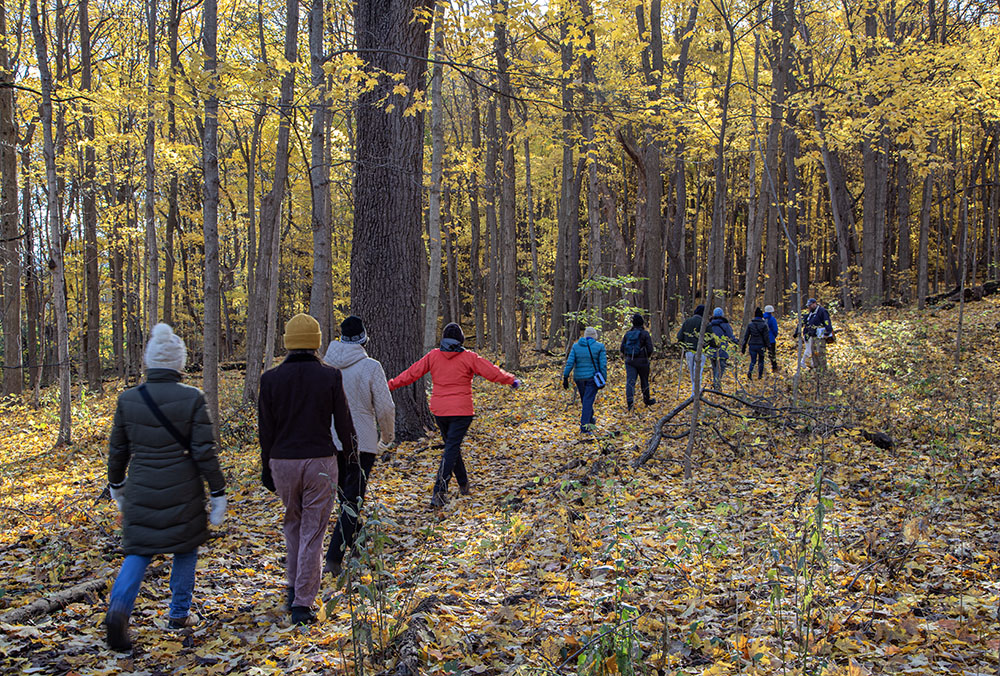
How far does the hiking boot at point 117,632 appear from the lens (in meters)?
3.63

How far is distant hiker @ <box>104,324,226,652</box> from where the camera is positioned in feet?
12.2

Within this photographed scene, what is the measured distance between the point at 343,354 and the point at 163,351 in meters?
1.68

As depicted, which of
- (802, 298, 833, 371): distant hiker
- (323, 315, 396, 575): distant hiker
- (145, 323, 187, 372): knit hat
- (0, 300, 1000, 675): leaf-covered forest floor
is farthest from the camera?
(802, 298, 833, 371): distant hiker

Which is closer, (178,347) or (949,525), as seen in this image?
(178,347)

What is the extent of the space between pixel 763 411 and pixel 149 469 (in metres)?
8.12

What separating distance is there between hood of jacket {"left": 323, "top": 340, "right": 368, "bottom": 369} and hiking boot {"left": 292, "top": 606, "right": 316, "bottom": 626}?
2.04m

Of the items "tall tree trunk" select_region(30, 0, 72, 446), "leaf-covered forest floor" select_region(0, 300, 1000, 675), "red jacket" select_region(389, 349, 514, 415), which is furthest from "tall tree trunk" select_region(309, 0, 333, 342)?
"tall tree trunk" select_region(30, 0, 72, 446)

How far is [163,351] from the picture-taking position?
3.91 m

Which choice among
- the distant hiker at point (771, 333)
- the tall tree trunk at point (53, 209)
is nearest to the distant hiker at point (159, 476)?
the tall tree trunk at point (53, 209)

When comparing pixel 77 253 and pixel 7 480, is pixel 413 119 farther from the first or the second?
pixel 77 253

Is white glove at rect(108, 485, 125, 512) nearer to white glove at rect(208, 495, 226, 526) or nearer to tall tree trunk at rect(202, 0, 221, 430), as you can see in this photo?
white glove at rect(208, 495, 226, 526)

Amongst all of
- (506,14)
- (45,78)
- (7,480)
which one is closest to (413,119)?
(506,14)

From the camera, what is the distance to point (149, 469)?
3.78 m

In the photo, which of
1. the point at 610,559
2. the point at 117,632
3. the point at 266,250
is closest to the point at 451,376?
the point at 610,559
